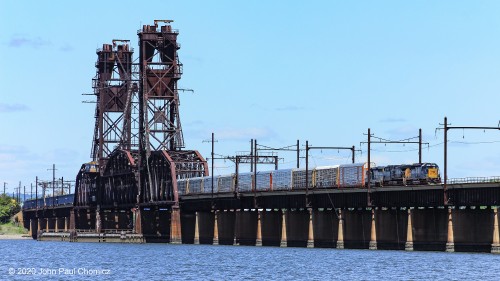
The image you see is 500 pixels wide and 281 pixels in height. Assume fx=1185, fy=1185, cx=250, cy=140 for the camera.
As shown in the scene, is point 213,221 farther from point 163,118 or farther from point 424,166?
point 424,166

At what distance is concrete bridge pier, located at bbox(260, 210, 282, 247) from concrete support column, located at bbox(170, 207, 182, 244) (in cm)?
1978

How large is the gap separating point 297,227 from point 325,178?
37.7 feet

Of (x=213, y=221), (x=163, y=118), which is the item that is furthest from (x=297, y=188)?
(x=163, y=118)

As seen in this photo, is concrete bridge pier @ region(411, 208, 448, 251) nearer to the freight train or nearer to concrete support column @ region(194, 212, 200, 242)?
the freight train

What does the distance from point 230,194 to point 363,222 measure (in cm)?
3174

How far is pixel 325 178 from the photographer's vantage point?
14762 cm

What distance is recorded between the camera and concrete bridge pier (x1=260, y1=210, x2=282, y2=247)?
16075 cm

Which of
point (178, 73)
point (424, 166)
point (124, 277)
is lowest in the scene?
point (124, 277)

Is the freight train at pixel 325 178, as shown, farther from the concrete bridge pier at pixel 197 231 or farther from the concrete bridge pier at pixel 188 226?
the concrete bridge pier at pixel 188 226

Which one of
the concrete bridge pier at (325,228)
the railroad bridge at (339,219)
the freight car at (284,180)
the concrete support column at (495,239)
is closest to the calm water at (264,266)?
the concrete support column at (495,239)

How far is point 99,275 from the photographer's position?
317 ft

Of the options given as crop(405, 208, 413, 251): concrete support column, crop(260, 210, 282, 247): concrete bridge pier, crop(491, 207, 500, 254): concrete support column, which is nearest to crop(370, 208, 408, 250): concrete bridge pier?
crop(405, 208, 413, 251): concrete support column

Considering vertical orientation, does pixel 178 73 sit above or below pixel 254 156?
above
